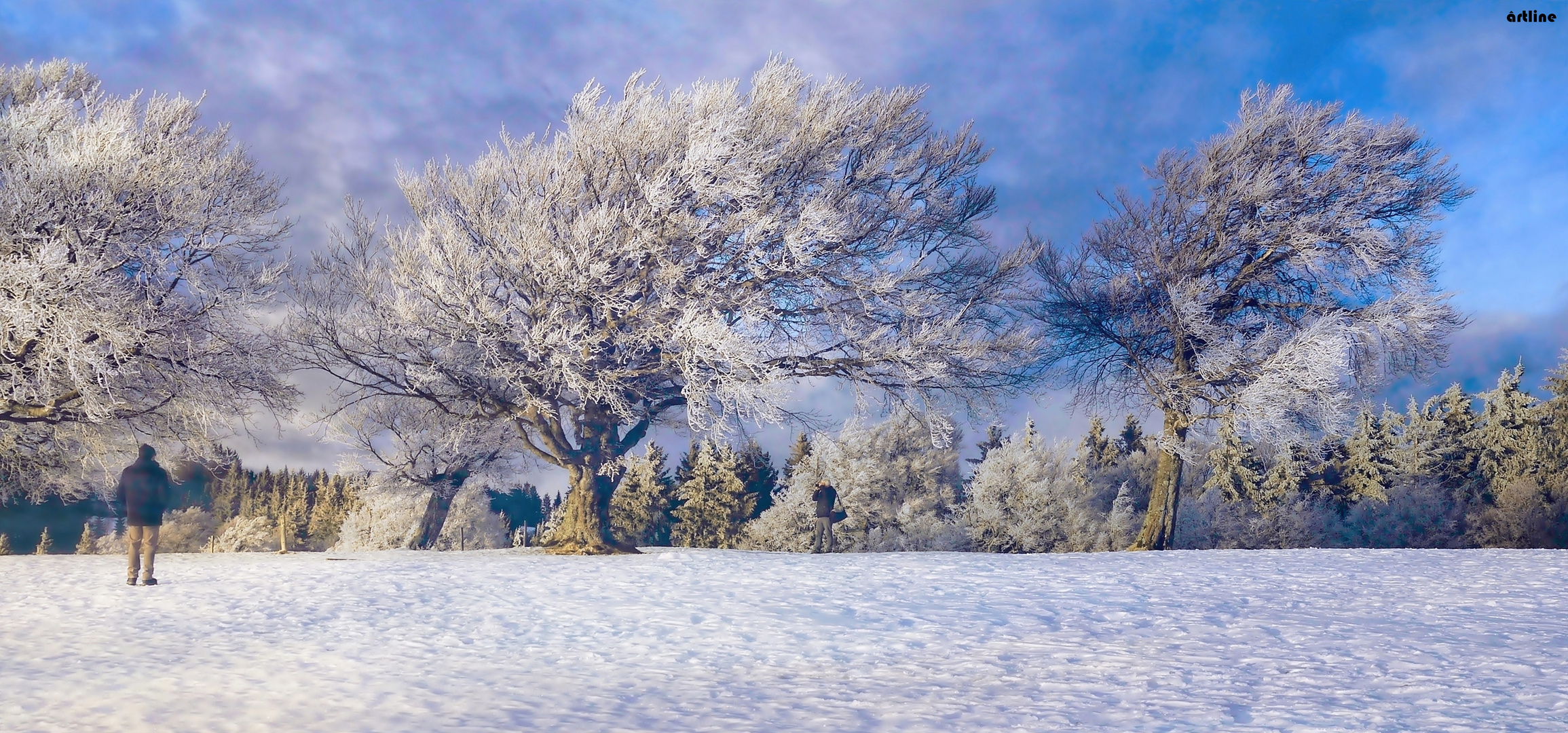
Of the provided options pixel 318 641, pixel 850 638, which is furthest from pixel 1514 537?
pixel 318 641

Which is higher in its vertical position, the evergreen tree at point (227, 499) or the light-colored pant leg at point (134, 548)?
the evergreen tree at point (227, 499)

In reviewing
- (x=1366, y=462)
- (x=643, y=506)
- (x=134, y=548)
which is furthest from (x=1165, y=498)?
(x=643, y=506)

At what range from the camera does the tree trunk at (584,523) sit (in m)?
19.5

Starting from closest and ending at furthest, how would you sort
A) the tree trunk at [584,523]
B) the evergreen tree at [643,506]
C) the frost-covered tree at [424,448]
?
the tree trunk at [584,523], the frost-covered tree at [424,448], the evergreen tree at [643,506]

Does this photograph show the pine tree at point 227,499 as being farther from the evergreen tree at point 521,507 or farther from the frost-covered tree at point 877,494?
the frost-covered tree at point 877,494

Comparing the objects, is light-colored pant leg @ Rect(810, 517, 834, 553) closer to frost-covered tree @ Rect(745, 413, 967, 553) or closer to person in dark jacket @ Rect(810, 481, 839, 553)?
person in dark jacket @ Rect(810, 481, 839, 553)

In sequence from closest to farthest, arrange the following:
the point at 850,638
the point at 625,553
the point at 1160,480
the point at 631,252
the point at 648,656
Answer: the point at 648,656 < the point at 850,638 < the point at 631,252 < the point at 625,553 < the point at 1160,480

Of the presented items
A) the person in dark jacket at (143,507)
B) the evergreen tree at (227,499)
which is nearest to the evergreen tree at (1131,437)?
the person in dark jacket at (143,507)

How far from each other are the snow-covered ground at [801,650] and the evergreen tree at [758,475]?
106 ft

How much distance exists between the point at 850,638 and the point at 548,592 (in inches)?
191

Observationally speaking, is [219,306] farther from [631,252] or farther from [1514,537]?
[1514,537]

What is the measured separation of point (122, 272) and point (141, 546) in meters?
7.25

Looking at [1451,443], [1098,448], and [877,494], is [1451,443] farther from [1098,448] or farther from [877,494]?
[877,494]

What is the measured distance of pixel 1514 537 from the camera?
102 feet
